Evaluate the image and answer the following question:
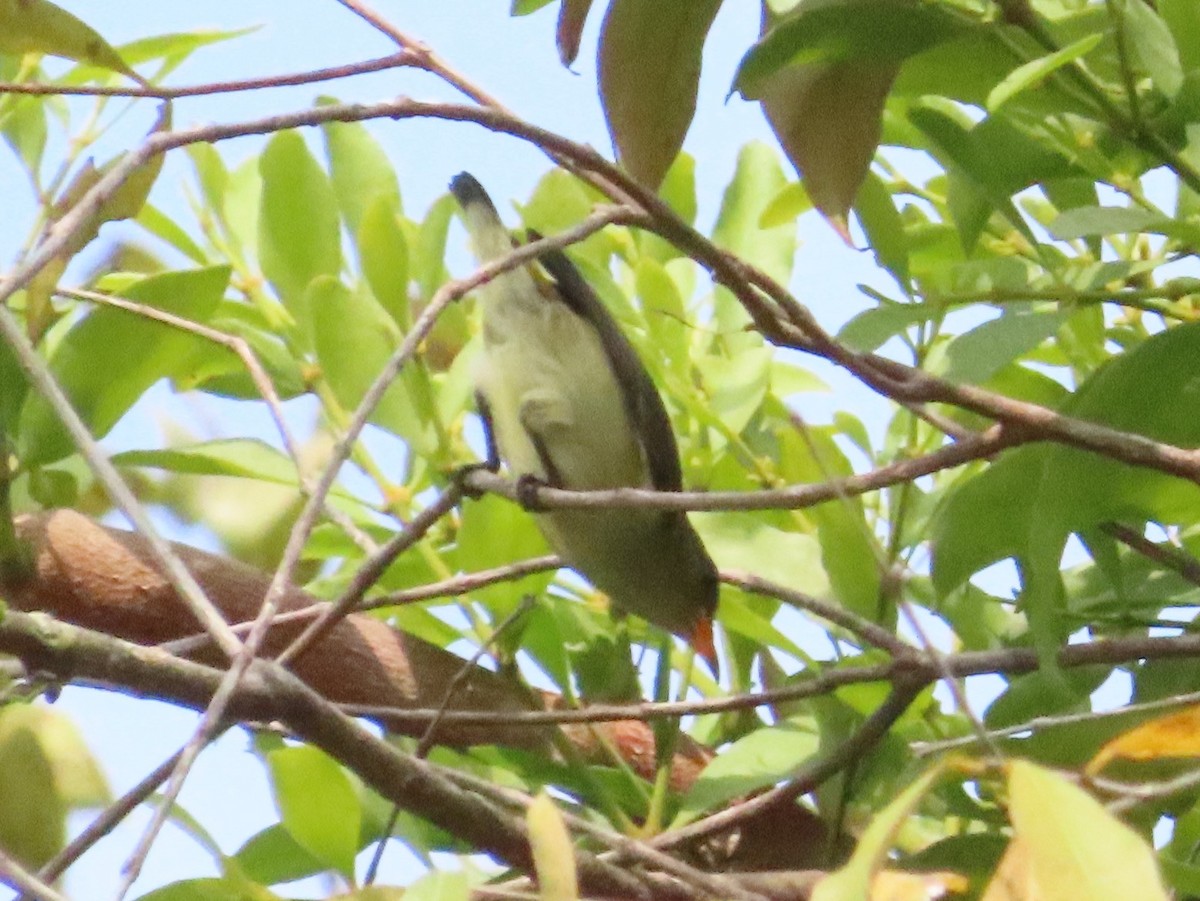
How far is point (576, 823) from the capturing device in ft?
2.36

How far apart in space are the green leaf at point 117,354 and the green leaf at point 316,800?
0.38 meters

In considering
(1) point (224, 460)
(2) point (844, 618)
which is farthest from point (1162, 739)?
(1) point (224, 460)

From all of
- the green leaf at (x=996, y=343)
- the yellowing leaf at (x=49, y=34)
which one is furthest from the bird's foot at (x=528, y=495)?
A: the yellowing leaf at (x=49, y=34)

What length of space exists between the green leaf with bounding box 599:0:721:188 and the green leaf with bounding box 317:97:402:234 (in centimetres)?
44

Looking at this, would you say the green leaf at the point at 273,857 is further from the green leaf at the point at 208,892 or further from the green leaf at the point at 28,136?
the green leaf at the point at 28,136

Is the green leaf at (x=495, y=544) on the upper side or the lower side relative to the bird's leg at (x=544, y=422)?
lower

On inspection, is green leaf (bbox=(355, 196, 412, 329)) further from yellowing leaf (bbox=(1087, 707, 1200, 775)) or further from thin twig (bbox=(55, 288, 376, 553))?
yellowing leaf (bbox=(1087, 707, 1200, 775))

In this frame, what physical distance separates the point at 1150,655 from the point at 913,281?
1.36ft

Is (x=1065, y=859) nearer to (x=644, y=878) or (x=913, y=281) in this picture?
(x=644, y=878)

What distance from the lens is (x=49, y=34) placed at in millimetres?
779

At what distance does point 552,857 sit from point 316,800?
13.9 inches

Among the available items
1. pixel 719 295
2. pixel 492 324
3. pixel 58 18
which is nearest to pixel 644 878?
pixel 58 18

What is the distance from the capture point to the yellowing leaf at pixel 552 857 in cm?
43

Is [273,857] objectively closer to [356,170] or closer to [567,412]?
[356,170]
